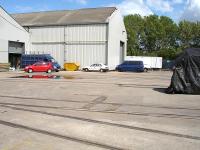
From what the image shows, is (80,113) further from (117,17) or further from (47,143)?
(117,17)

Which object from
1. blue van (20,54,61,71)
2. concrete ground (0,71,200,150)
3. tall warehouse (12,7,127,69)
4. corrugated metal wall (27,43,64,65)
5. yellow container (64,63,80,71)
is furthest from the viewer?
corrugated metal wall (27,43,64,65)

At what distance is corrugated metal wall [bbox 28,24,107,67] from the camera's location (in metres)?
56.2

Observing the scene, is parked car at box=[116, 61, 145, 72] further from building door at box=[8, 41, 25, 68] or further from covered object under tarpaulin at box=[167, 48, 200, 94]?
covered object under tarpaulin at box=[167, 48, 200, 94]

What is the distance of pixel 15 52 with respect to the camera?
5653cm

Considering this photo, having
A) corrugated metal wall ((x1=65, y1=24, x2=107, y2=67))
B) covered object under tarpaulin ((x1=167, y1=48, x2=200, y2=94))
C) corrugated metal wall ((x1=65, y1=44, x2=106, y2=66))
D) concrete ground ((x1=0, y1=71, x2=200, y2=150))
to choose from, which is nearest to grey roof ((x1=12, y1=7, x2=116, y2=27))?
corrugated metal wall ((x1=65, y1=24, x2=107, y2=67))

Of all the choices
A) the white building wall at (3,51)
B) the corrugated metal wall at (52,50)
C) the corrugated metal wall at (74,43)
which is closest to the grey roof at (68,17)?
the corrugated metal wall at (74,43)

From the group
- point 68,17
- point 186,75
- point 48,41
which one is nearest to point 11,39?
point 48,41

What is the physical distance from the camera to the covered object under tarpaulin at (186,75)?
761 inches

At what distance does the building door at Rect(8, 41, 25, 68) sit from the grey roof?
15.4 ft

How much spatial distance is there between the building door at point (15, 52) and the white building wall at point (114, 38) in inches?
528

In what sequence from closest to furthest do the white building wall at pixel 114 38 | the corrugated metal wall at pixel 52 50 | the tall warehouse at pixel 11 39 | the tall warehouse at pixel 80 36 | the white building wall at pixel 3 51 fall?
the white building wall at pixel 3 51 < the tall warehouse at pixel 11 39 < the tall warehouse at pixel 80 36 < the white building wall at pixel 114 38 < the corrugated metal wall at pixel 52 50

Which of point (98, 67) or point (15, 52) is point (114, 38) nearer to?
point (98, 67)

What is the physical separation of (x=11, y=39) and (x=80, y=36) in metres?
9.89

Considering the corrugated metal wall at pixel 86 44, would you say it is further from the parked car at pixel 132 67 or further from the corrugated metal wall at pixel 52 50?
the parked car at pixel 132 67
